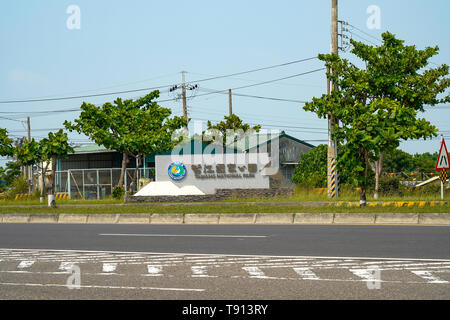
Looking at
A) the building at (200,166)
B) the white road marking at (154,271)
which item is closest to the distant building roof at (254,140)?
the building at (200,166)

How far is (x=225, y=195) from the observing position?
95.5ft

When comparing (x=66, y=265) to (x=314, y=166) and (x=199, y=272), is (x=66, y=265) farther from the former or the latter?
(x=314, y=166)

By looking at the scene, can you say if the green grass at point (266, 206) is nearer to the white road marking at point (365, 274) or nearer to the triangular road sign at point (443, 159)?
the triangular road sign at point (443, 159)

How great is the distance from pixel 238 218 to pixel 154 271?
1057cm

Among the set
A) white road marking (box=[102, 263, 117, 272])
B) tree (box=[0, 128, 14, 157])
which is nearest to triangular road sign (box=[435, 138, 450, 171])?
white road marking (box=[102, 263, 117, 272])

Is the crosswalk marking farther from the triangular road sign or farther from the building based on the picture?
the building

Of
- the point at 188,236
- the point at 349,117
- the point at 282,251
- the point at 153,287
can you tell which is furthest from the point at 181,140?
the point at 153,287

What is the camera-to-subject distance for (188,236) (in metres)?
13.7

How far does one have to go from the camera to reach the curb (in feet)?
54.2

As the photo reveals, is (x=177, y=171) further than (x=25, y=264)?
Yes

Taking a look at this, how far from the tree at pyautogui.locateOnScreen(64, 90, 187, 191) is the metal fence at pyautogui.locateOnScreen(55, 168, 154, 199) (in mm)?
2054

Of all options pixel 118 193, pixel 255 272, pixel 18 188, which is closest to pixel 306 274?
pixel 255 272
